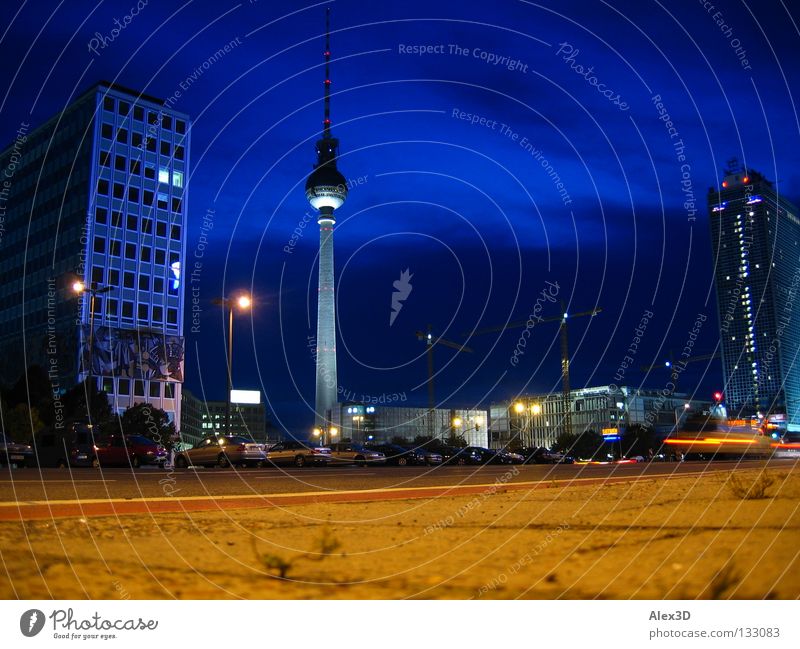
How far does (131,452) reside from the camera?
32.6 meters

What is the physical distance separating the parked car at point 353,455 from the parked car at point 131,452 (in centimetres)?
976

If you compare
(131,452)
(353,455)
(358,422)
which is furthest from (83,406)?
(358,422)

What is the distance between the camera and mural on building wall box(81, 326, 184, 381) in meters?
86.8

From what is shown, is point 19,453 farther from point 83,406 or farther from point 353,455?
point 83,406

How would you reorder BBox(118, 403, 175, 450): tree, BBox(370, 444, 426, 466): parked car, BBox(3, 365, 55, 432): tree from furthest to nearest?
BBox(118, 403, 175, 450): tree < BBox(3, 365, 55, 432): tree < BBox(370, 444, 426, 466): parked car

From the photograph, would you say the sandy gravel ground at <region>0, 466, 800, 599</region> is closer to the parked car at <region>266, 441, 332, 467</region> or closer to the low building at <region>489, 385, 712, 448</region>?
the parked car at <region>266, 441, 332, 467</region>

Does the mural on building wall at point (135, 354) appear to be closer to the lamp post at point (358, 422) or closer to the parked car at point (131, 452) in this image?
the lamp post at point (358, 422)

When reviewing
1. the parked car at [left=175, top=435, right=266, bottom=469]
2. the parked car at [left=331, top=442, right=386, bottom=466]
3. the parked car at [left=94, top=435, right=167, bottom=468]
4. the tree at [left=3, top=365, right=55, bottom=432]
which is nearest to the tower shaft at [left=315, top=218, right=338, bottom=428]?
the tree at [left=3, top=365, right=55, bottom=432]

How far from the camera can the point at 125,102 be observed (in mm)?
91625

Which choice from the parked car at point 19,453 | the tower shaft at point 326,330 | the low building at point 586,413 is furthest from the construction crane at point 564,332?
the parked car at point 19,453

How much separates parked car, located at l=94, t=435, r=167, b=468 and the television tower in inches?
3772

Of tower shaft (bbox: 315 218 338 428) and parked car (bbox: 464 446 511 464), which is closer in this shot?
parked car (bbox: 464 446 511 464)

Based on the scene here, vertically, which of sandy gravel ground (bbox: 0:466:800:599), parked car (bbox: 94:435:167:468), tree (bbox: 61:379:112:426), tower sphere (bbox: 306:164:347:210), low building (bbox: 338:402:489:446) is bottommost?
low building (bbox: 338:402:489:446)

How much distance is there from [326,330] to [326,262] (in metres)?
12.3
